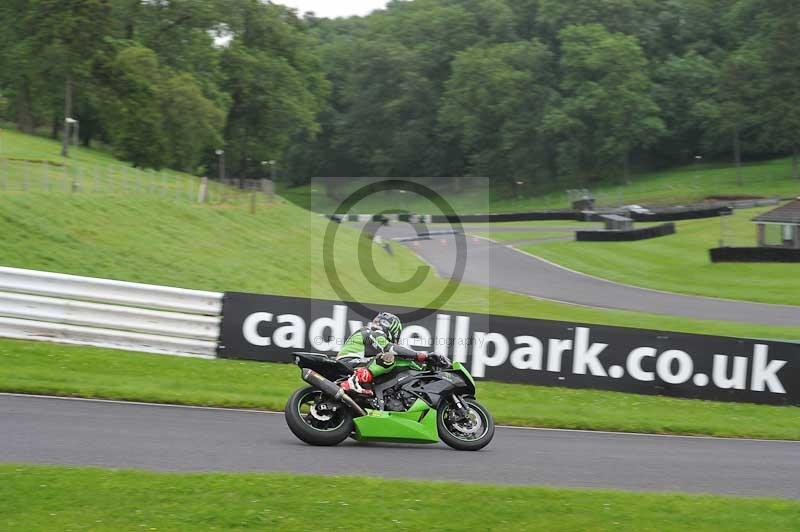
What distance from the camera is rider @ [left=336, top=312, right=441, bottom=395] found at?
1087 centimetres

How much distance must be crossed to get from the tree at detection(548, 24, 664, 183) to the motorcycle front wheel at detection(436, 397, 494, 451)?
296 ft

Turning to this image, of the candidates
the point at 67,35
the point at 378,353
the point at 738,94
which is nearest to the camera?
the point at 378,353

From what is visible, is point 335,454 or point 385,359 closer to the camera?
point 335,454

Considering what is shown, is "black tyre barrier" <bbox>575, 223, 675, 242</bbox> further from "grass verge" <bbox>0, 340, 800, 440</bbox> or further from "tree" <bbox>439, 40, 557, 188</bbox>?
"tree" <bbox>439, 40, 557, 188</bbox>

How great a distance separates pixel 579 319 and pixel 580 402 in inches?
546

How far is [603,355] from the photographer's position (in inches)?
656

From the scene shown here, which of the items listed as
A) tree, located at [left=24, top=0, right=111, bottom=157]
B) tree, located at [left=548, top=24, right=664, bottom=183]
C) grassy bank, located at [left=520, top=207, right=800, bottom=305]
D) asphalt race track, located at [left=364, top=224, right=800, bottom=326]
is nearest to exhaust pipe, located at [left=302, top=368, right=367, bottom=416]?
asphalt race track, located at [left=364, top=224, right=800, bottom=326]

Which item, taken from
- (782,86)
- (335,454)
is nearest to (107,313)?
(335,454)

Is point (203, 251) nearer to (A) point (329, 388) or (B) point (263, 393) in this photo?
(B) point (263, 393)

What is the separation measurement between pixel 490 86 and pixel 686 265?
216ft

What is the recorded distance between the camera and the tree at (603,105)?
323ft

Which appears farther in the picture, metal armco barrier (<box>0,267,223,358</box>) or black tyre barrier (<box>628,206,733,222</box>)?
black tyre barrier (<box>628,206,733,222</box>)

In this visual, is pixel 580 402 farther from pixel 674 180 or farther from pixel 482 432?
pixel 674 180


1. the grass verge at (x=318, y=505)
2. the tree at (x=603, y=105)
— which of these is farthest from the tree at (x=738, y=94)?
the grass verge at (x=318, y=505)
